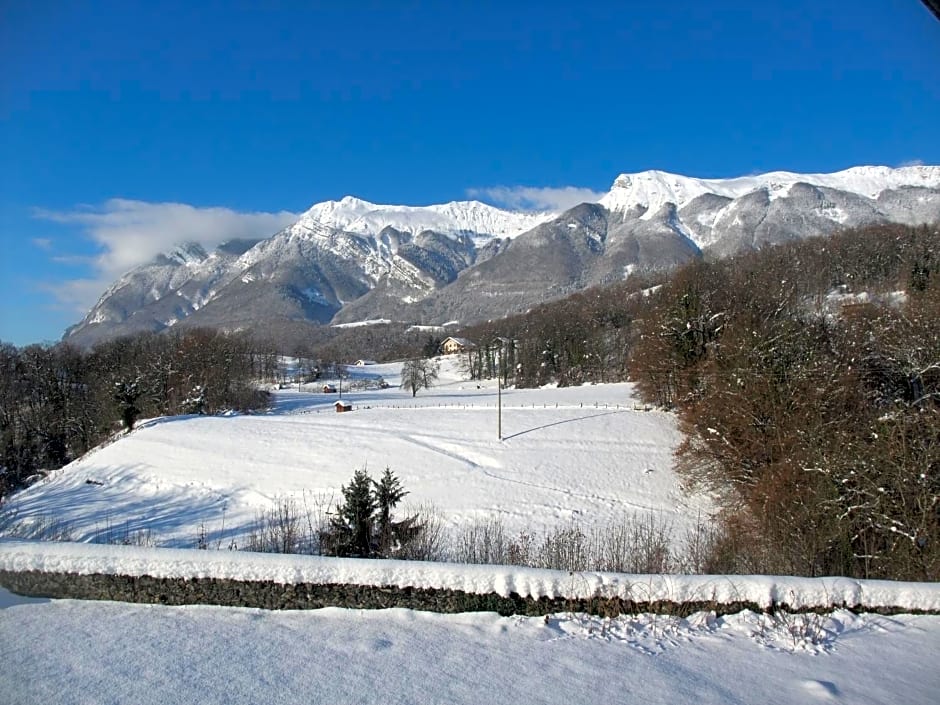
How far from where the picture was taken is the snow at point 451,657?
16.0 feet

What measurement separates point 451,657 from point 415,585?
1.27 metres

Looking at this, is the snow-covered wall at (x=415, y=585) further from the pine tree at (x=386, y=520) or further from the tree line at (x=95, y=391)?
the tree line at (x=95, y=391)

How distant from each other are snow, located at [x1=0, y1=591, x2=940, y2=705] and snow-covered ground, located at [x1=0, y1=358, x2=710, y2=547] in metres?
19.0

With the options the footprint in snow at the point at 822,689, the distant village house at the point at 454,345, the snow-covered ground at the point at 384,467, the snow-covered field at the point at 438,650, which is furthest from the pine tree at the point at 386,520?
the distant village house at the point at 454,345

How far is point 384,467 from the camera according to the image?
32844 mm

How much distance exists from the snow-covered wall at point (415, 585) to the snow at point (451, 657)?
0.21 m

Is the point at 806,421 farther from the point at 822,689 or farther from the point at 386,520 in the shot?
the point at 822,689

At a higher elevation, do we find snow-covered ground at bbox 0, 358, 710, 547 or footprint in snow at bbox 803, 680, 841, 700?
footprint in snow at bbox 803, 680, 841, 700

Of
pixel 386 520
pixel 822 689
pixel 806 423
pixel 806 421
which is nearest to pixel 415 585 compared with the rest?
pixel 822 689

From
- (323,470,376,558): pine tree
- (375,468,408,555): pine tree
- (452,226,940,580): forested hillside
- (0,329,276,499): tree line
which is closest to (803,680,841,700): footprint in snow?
(452,226,940,580): forested hillside

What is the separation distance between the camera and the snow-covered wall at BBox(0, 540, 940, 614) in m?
6.42

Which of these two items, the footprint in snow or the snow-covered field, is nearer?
the footprint in snow

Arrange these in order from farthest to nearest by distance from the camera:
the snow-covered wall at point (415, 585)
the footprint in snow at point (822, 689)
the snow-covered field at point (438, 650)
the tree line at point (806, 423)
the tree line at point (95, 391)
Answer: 1. the tree line at point (95, 391)
2. the tree line at point (806, 423)
3. the snow-covered wall at point (415, 585)
4. the snow-covered field at point (438, 650)
5. the footprint in snow at point (822, 689)

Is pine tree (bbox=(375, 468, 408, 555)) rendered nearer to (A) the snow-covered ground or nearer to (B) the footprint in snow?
(B) the footprint in snow
